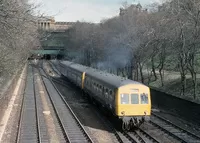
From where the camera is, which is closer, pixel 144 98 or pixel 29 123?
pixel 144 98

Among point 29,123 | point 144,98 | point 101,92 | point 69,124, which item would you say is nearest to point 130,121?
point 144,98

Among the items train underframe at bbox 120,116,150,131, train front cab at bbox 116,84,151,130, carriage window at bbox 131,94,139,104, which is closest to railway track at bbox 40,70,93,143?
train underframe at bbox 120,116,150,131

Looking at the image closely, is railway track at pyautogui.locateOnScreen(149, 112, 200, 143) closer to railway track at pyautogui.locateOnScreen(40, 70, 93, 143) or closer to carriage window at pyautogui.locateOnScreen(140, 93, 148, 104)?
carriage window at pyautogui.locateOnScreen(140, 93, 148, 104)

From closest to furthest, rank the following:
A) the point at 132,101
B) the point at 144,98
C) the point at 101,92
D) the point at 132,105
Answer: the point at 132,105, the point at 132,101, the point at 144,98, the point at 101,92

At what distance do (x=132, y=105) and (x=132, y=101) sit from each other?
242 mm

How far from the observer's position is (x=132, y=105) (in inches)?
856

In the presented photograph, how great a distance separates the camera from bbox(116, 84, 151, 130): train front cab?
21.5 m

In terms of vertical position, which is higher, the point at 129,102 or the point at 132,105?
the point at 129,102

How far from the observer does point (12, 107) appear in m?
29.5

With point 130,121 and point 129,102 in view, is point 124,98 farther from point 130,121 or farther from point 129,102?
point 130,121

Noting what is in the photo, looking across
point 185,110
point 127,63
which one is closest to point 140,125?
point 185,110

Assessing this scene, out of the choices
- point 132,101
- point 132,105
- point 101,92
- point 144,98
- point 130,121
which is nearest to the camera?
point 130,121

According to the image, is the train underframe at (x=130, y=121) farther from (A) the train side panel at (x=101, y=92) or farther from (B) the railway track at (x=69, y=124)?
(B) the railway track at (x=69, y=124)

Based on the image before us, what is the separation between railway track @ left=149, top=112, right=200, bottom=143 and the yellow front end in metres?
1.67
